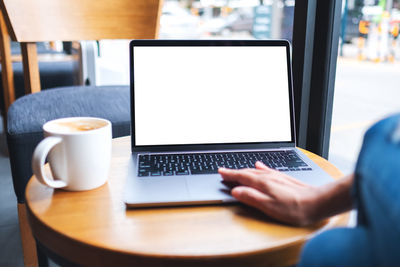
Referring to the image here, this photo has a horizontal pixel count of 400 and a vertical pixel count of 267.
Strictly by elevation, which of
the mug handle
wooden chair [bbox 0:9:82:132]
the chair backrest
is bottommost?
wooden chair [bbox 0:9:82:132]

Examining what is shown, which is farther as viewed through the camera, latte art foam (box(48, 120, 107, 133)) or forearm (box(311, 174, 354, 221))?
latte art foam (box(48, 120, 107, 133))

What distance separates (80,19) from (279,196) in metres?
1.52

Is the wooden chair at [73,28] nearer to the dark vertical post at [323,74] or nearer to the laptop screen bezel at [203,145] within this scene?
the laptop screen bezel at [203,145]

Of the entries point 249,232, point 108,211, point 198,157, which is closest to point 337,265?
point 249,232

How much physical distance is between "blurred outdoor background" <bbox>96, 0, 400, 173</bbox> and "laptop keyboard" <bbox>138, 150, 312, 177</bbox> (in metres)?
0.51

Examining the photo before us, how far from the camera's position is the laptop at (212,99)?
797 mm

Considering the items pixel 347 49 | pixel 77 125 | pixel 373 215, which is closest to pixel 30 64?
pixel 77 125

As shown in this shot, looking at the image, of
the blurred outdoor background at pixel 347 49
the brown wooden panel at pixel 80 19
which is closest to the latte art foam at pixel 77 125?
the blurred outdoor background at pixel 347 49

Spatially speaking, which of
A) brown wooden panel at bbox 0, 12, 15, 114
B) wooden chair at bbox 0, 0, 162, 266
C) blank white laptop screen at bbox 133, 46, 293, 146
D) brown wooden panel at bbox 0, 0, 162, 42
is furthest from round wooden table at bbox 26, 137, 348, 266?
A: brown wooden panel at bbox 0, 12, 15, 114

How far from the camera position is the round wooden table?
0.47 meters

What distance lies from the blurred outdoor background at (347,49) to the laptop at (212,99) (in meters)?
0.48

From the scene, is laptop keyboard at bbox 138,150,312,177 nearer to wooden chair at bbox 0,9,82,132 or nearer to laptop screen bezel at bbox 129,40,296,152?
laptop screen bezel at bbox 129,40,296,152

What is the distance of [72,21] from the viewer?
1732 mm

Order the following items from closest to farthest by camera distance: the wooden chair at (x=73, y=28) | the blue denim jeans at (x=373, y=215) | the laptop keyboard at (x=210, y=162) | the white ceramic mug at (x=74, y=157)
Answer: the blue denim jeans at (x=373, y=215) → the white ceramic mug at (x=74, y=157) → the laptop keyboard at (x=210, y=162) → the wooden chair at (x=73, y=28)
